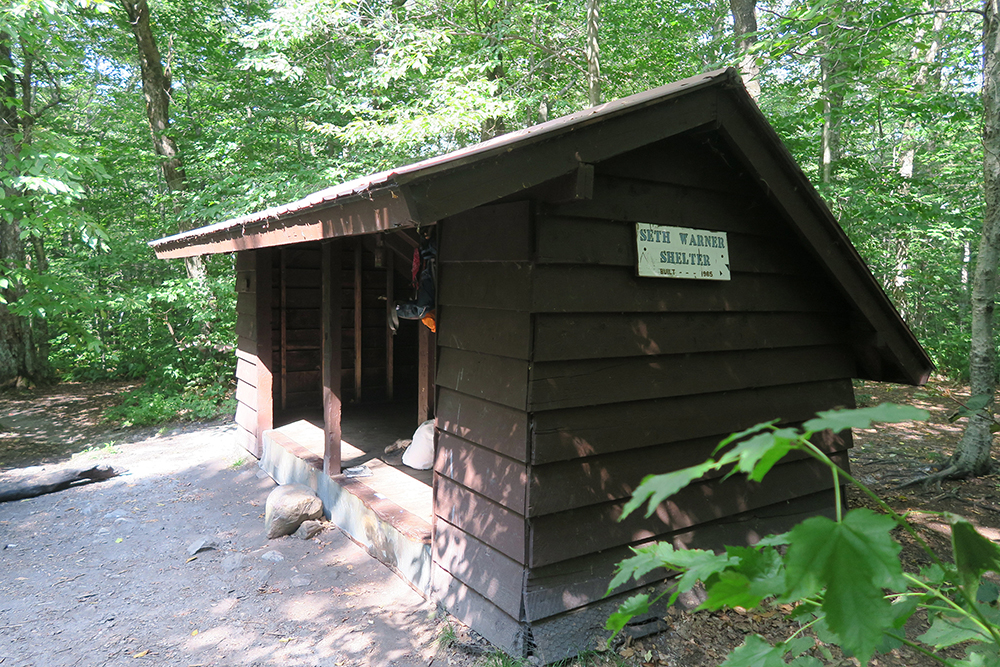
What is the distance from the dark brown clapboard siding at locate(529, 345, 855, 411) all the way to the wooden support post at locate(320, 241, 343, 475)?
2659 mm

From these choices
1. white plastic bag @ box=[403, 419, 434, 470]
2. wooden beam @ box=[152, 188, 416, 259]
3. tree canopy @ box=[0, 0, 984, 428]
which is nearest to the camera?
wooden beam @ box=[152, 188, 416, 259]

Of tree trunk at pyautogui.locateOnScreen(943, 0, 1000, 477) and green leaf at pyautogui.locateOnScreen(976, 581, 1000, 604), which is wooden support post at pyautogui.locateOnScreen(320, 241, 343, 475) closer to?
green leaf at pyautogui.locateOnScreen(976, 581, 1000, 604)

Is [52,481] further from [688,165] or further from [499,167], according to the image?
[688,165]

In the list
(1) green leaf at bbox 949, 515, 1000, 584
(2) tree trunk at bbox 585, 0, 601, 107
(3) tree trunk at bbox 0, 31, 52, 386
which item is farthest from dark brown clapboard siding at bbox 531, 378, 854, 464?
(3) tree trunk at bbox 0, 31, 52, 386

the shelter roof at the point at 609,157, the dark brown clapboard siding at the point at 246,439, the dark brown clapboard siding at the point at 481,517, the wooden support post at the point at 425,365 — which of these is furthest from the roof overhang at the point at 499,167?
the dark brown clapboard siding at the point at 246,439

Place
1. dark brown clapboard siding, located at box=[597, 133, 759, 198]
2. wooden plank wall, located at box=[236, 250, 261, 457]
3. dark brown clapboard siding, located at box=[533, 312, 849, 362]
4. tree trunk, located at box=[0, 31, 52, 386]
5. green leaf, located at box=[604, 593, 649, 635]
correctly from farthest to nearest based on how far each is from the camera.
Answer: tree trunk, located at box=[0, 31, 52, 386] < wooden plank wall, located at box=[236, 250, 261, 457] < dark brown clapboard siding, located at box=[597, 133, 759, 198] < dark brown clapboard siding, located at box=[533, 312, 849, 362] < green leaf, located at box=[604, 593, 649, 635]

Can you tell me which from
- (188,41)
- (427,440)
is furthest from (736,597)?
(188,41)

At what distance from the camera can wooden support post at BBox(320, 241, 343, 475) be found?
530 cm

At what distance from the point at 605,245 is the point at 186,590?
3691 mm

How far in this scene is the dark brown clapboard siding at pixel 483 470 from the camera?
10.5 ft

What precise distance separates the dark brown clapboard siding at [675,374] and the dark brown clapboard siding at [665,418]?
5 centimetres

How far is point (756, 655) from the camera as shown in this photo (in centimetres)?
108

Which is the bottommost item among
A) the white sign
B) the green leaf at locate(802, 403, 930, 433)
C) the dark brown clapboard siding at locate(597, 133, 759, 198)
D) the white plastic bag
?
the white plastic bag

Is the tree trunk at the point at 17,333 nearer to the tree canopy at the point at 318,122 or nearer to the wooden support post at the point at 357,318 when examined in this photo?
the tree canopy at the point at 318,122
